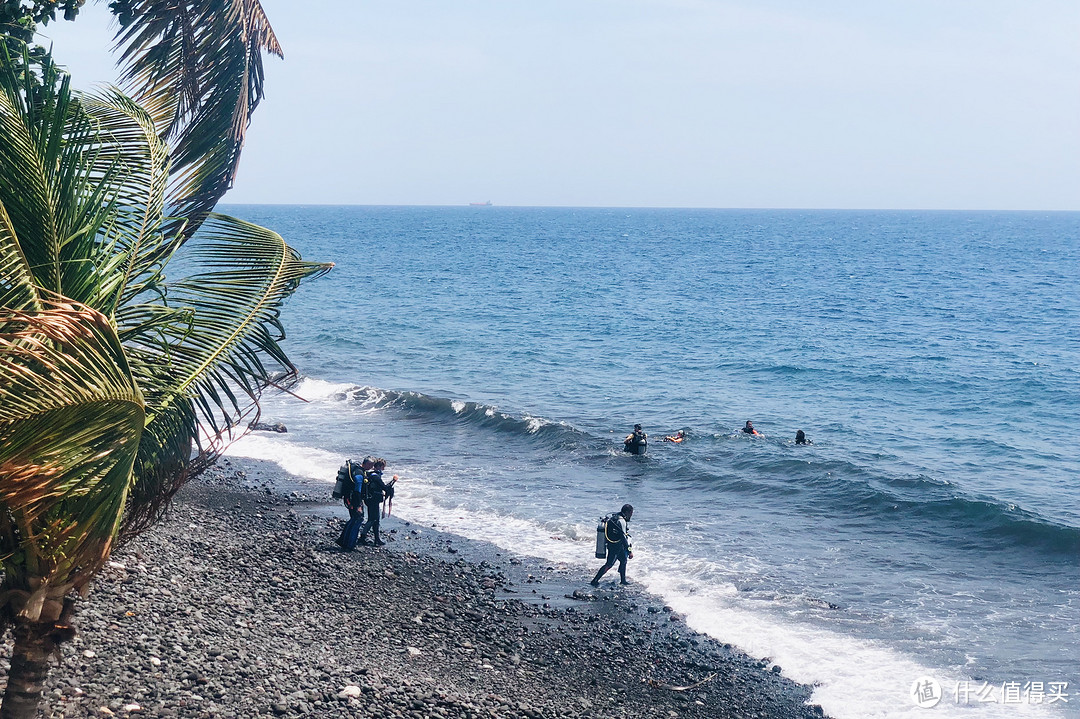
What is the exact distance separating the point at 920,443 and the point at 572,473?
12.0 m

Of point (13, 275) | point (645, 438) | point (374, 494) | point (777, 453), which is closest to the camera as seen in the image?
point (13, 275)

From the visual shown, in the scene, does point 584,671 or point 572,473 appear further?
point 572,473

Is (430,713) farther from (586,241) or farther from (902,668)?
(586,241)

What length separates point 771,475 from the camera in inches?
971

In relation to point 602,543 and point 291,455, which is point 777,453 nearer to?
point 602,543

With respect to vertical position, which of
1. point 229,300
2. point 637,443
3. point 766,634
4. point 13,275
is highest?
point 13,275

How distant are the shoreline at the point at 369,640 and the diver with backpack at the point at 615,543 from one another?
34 centimetres

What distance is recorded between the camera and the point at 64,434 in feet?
12.5

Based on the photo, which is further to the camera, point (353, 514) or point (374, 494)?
point (374, 494)

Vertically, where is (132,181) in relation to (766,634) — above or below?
above

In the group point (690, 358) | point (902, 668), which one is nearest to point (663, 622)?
point (902, 668)

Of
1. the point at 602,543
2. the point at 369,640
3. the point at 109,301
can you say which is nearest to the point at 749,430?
the point at 602,543

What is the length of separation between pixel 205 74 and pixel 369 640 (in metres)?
8.75

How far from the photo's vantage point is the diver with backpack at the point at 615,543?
15.8 meters
